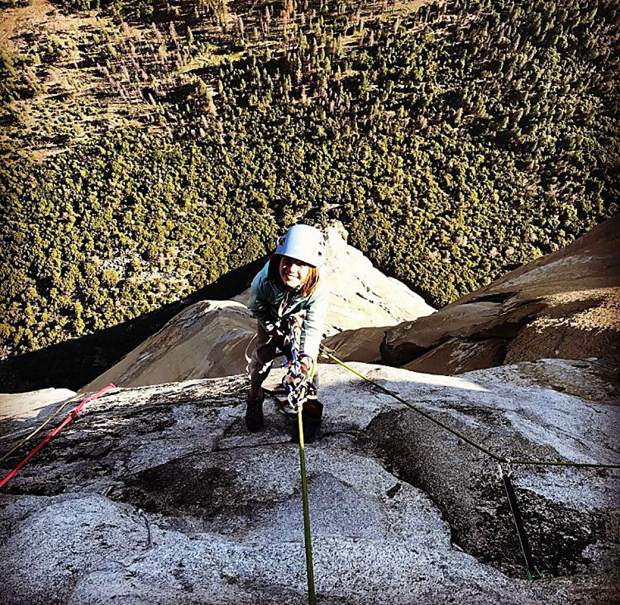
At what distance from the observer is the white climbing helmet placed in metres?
3.80

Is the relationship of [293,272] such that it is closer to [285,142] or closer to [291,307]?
[291,307]

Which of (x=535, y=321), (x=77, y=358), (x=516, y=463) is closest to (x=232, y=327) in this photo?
(x=535, y=321)

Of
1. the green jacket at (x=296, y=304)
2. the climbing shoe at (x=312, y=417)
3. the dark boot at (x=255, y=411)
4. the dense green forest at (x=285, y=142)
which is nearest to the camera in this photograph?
the green jacket at (x=296, y=304)

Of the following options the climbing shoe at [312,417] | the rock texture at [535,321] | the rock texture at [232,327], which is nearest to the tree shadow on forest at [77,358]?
the rock texture at [232,327]

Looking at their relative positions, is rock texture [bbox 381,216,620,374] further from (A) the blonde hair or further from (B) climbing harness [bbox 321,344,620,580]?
(A) the blonde hair

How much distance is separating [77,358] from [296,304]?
81.7 ft

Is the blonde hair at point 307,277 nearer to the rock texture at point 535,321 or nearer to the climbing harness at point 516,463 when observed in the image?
the climbing harness at point 516,463

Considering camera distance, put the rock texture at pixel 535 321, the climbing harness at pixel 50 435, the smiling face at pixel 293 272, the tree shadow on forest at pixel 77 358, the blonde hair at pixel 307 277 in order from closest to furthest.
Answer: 1. the smiling face at pixel 293 272
2. the blonde hair at pixel 307 277
3. the climbing harness at pixel 50 435
4. the rock texture at pixel 535 321
5. the tree shadow on forest at pixel 77 358

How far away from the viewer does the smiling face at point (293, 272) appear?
393 centimetres

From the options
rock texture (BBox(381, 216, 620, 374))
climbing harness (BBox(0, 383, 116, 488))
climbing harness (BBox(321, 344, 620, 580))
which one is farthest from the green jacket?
rock texture (BBox(381, 216, 620, 374))

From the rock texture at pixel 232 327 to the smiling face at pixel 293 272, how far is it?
178 inches

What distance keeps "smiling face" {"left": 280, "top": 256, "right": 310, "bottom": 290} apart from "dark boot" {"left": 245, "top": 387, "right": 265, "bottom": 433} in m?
1.81

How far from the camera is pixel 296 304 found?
14.2 ft

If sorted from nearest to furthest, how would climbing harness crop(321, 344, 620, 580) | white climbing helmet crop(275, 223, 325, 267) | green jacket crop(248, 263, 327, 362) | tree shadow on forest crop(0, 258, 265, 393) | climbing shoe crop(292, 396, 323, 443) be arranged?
climbing harness crop(321, 344, 620, 580) < white climbing helmet crop(275, 223, 325, 267) < green jacket crop(248, 263, 327, 362) < climbing shoe crop(292, 396, 323, 443) < tree shadow on forest crop(0, 258, 265, 393)
